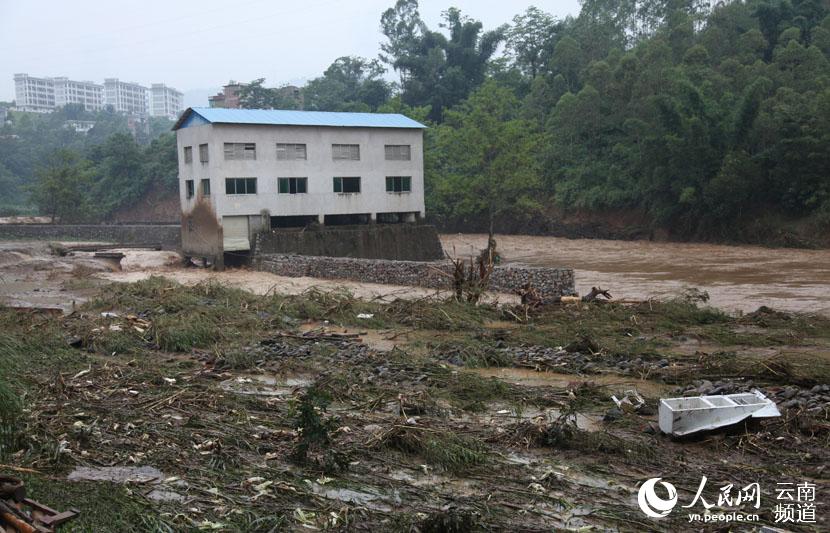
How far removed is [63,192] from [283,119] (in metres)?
29.8

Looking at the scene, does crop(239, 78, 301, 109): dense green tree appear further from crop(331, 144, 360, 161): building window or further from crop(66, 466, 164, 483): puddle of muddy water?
crop(66, 466, 164, 483): puddle of muddy water

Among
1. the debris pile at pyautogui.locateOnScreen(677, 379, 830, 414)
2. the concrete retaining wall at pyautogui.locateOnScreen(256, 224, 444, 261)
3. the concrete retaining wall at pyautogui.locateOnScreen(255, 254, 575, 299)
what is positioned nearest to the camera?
the debris pile at pyautogui.locateOnScreen(677, 379, 830, 414)

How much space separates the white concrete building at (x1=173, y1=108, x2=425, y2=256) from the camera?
109 ft

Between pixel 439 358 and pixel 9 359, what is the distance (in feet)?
23.3

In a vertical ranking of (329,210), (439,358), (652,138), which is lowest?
(439,358)

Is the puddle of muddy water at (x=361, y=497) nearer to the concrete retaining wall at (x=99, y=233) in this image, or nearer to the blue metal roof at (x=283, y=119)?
the blue metal roof at (x=283, y=119)

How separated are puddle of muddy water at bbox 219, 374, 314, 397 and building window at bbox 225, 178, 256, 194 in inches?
833

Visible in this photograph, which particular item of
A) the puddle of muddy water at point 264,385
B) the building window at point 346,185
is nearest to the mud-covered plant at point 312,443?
the puddle of muddy water at point 264,385

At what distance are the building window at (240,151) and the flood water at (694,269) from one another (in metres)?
9.89

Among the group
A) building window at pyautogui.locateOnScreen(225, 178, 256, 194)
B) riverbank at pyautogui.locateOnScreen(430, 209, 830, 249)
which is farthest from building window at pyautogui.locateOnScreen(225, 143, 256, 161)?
riverbank at pyautogui.locateOnScreen(430, 209, 830, 249)

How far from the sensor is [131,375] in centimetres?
1234

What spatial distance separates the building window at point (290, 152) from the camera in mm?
34250

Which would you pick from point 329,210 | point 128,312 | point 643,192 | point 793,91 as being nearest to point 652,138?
point 643,192

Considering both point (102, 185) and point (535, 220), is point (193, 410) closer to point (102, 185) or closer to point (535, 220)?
point (535, 220)
